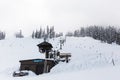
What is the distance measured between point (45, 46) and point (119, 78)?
60.8ft

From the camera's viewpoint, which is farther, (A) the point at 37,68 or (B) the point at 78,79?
(A) the point at 37,68

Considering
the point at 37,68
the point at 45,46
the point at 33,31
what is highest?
the point at 33,31

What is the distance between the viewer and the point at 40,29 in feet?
491

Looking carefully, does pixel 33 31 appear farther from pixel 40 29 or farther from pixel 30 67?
pixel 30 67

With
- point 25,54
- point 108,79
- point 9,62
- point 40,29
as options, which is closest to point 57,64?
point 9,62

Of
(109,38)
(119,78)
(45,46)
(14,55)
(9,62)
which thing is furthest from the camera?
(109,38)

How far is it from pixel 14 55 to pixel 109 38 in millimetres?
79865

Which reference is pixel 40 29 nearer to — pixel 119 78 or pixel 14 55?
pixel 14 55

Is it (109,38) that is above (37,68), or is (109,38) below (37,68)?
above

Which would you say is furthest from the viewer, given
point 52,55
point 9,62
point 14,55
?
point 14,55

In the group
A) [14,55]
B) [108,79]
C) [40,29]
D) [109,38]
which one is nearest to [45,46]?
[108,79]

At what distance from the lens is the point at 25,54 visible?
54.6 metres

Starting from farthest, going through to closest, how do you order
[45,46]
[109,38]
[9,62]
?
[109,38] → [9,62] → [45,46]

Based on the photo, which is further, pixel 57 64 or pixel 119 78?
pixel 57 64
